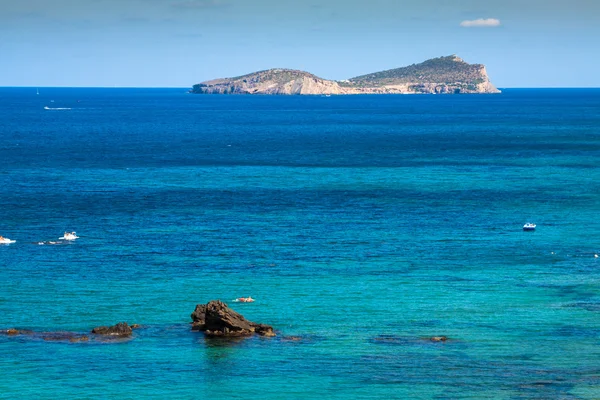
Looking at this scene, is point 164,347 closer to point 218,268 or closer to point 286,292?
point 286,292

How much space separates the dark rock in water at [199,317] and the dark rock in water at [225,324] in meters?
0.09

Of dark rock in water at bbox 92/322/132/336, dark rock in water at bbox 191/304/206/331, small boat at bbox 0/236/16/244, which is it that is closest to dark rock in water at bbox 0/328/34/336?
dark rock in water at bbox 92/322/132/336

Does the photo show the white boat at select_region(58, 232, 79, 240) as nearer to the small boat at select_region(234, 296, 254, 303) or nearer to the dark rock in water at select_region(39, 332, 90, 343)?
the small boat at select_region(234, 296, 254, 303)

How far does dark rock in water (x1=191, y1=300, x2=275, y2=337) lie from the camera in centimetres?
6981

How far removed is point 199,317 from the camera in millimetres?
71750

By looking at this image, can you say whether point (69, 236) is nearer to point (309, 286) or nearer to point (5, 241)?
point (5, 241)

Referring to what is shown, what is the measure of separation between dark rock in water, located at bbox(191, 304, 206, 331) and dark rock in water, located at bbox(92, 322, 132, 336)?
4.82 metres

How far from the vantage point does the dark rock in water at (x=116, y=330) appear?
6962 centimetres

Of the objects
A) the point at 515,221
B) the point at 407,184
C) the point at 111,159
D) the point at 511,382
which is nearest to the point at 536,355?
the point at 511,382

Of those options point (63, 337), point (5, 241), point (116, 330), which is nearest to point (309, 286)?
point (116, 330)

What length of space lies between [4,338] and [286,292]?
24.0 metres

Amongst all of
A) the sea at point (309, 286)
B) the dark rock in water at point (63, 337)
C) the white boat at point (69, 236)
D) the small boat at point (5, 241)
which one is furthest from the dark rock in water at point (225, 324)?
the small boat at point (5, 241)

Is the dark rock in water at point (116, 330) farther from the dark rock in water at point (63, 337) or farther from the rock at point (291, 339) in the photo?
the rock at point (291, 339)

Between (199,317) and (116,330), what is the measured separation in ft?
20.2
